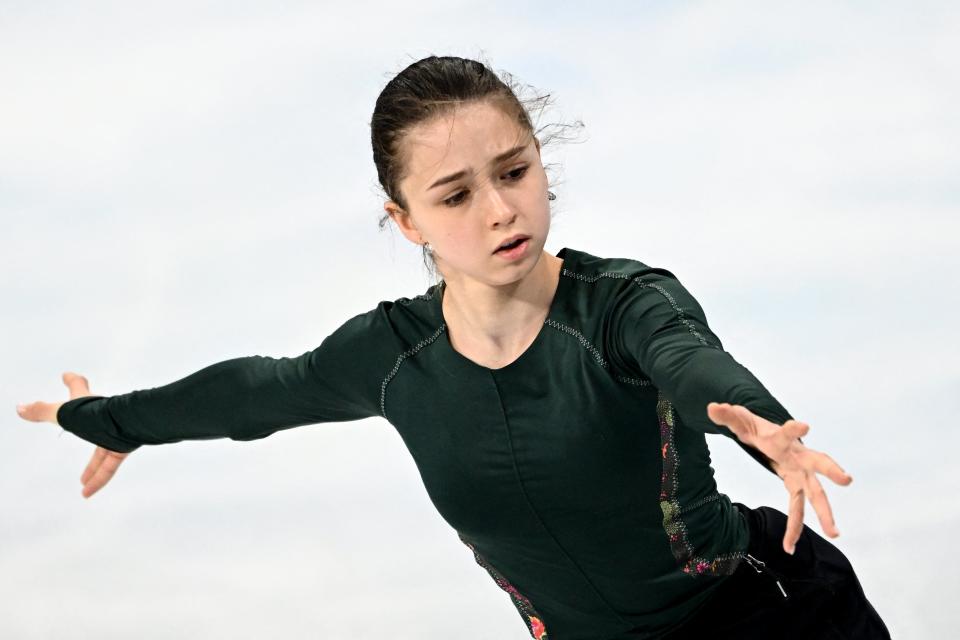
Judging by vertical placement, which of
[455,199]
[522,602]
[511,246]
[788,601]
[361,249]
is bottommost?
[788,601]

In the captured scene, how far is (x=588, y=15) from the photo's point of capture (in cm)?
591

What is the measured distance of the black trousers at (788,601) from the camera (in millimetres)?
2861

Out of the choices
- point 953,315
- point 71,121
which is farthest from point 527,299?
point 71,121

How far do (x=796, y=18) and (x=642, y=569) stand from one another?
3583 millimetres

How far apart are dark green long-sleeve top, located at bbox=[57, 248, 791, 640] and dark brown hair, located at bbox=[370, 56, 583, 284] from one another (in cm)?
29

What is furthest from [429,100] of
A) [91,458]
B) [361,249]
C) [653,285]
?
[361,249]

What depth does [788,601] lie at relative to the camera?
287cm

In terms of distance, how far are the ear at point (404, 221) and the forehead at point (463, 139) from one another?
0.16 meters

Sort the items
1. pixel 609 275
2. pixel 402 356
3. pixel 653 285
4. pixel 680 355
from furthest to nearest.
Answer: pixel 402 356, pixel 609 275, pixel 653 285, pixel 680 355

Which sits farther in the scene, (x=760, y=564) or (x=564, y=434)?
(x=760, y=564)

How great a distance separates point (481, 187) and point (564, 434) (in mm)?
477

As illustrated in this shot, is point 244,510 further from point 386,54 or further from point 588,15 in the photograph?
point 588,15

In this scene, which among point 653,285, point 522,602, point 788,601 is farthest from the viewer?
point 522,602

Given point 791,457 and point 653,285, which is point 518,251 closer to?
point 653,285
